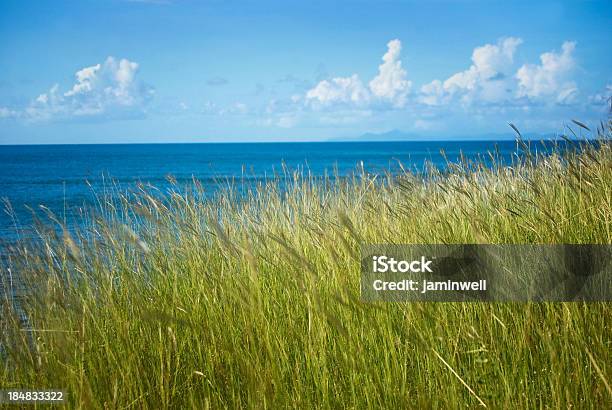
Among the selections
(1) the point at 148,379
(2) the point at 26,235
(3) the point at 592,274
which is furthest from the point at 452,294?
(2) the point at 26,235

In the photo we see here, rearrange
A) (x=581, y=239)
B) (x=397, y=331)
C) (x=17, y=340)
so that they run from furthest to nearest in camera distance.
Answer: (x=581, y=239)
(x=17, y=340)
(x=397, y=331)

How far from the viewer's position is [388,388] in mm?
2000

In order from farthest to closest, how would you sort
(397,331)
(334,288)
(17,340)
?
(334,288) → (17,340) → (397,331)

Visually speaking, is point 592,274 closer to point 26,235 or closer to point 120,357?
point 120,357

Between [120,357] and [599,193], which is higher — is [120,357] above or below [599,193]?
below

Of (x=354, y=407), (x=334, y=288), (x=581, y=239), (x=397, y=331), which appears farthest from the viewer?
(x=581, y=239)

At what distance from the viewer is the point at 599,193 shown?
3.65 meters

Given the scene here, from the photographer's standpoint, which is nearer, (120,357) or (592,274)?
(120,357)

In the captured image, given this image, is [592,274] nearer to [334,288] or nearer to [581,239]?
[581,239]

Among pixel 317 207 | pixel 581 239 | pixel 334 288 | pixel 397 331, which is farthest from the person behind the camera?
pixel 317 207

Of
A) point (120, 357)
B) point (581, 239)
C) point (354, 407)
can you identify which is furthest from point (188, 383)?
point (581, 239)

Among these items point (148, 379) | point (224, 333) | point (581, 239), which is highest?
point (581, 239)

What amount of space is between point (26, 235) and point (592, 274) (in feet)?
12.0

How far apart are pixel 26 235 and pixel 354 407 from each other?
2.90m
